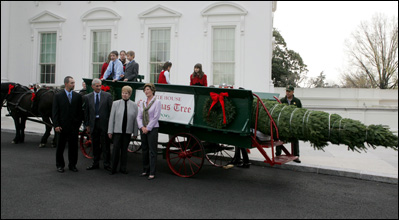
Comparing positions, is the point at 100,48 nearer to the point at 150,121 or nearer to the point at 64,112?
the point at 64,112

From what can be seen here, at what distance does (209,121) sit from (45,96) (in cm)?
553

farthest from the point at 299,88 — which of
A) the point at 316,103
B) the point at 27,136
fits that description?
the point at 27,136

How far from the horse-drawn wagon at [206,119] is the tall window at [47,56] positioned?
11.6m

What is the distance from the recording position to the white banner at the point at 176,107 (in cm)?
655

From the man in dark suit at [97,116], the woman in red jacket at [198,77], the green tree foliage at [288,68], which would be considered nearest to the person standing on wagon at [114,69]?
the man in dark suit at [97,116]

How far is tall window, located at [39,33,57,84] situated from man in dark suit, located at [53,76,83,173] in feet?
38.0

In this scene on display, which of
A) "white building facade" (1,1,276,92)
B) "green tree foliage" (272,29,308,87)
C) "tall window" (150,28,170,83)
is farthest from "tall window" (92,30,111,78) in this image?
"green tree foliage" (272,29,308,87)

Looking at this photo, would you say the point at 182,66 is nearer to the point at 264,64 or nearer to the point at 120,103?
the point at 264,64

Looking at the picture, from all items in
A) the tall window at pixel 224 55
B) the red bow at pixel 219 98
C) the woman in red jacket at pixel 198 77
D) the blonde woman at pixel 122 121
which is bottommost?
the blonde woman at pixel 122 121

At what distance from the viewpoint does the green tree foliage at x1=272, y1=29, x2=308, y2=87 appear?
14.0 m

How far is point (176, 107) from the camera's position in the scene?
6.74m

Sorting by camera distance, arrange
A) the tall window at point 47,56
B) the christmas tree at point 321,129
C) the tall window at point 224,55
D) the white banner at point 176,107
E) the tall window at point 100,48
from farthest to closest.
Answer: the tall window at point 47,56, the tall window at point 100,48, the tall window at point 224,55, the white banner at point 176,107, the christmas tree at point 321,129

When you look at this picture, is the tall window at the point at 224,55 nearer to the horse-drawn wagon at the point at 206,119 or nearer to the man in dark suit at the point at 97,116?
the horse-drawn wagon at the point at 206,119

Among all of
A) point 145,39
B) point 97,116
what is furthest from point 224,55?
point 97,116
